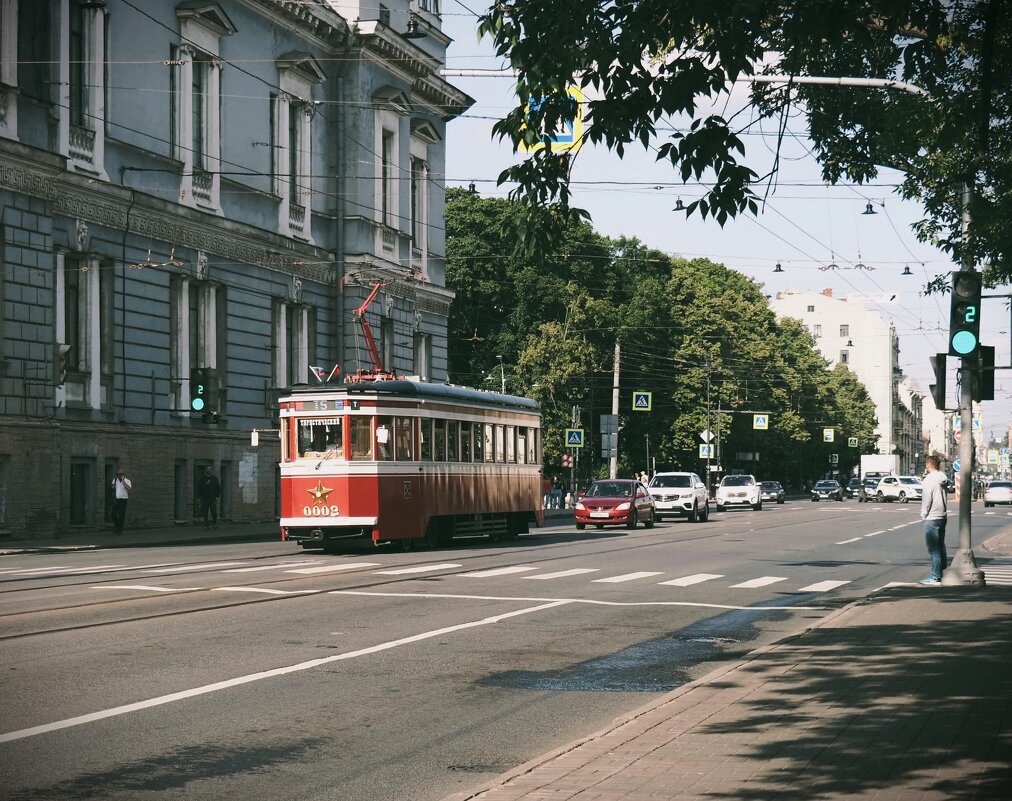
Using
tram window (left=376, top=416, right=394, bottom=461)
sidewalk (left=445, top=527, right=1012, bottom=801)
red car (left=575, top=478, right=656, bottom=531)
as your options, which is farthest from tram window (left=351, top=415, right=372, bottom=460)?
sidewalk (left=445, top=527, right=1012, bottom=801)

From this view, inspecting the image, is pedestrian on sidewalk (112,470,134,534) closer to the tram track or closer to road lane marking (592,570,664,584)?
the tram track

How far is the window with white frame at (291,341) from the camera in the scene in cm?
4638

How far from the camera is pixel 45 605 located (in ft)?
54.1

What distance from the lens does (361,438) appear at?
28.4 meters

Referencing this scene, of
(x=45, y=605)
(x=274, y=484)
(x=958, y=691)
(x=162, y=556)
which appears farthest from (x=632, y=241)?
(x=958, y=691)

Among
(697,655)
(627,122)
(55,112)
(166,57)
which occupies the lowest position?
(697,655)

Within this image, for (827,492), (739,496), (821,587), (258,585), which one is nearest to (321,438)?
(258,585)

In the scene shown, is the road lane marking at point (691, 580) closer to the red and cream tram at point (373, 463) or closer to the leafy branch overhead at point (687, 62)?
the red and cream tram at point (373, 463)

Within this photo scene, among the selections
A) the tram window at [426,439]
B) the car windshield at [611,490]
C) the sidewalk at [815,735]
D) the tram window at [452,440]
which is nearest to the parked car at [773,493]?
the car windshield at [611,490]

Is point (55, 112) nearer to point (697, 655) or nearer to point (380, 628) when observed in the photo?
point (380, 628)

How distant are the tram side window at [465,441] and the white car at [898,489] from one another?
63.7 meters

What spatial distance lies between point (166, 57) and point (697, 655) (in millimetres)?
30662

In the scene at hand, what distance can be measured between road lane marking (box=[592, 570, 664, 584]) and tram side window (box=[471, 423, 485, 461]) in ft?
30.2

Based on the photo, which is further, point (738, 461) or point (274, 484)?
point (738, 461)
